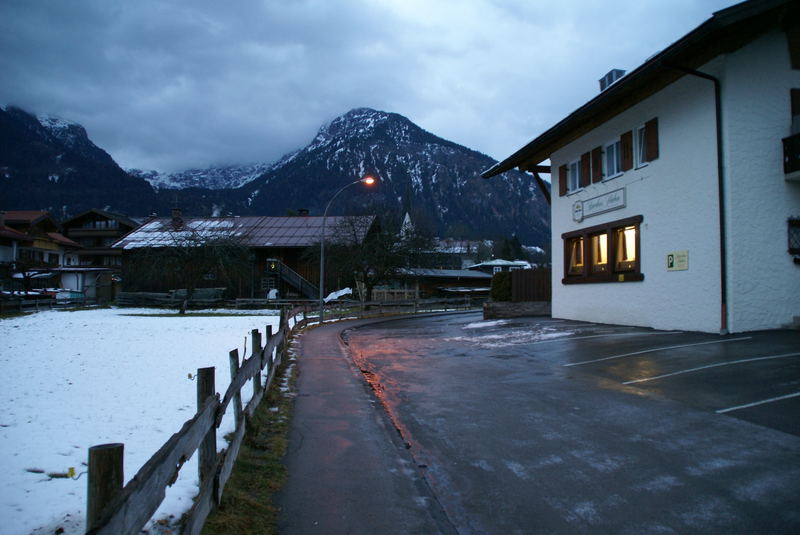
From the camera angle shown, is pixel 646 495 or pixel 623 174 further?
pixel 623 174

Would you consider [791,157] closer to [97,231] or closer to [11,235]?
[11,235]

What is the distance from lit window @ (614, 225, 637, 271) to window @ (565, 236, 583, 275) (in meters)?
2.59

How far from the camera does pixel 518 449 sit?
5684mm

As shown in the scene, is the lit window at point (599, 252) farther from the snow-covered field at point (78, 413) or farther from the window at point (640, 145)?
the snow-covered field at point (78, 413)

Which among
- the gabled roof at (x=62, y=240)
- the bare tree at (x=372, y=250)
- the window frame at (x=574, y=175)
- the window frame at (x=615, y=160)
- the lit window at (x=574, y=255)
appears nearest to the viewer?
the window frame at (x=615, y=160)

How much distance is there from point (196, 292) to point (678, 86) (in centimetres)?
3799

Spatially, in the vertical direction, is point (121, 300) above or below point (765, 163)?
below

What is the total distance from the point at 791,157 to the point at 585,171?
7.44 m

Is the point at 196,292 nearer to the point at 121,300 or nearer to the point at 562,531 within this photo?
the point at 121,300

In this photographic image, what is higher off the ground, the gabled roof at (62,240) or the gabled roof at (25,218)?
the gabled roof at (25,218)

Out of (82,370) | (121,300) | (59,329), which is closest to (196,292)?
(121,300)

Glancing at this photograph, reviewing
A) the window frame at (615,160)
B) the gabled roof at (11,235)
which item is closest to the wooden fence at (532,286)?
the window frame at (615,160)

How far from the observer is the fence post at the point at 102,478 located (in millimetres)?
2162

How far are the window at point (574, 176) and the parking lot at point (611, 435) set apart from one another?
10311 millimetres
